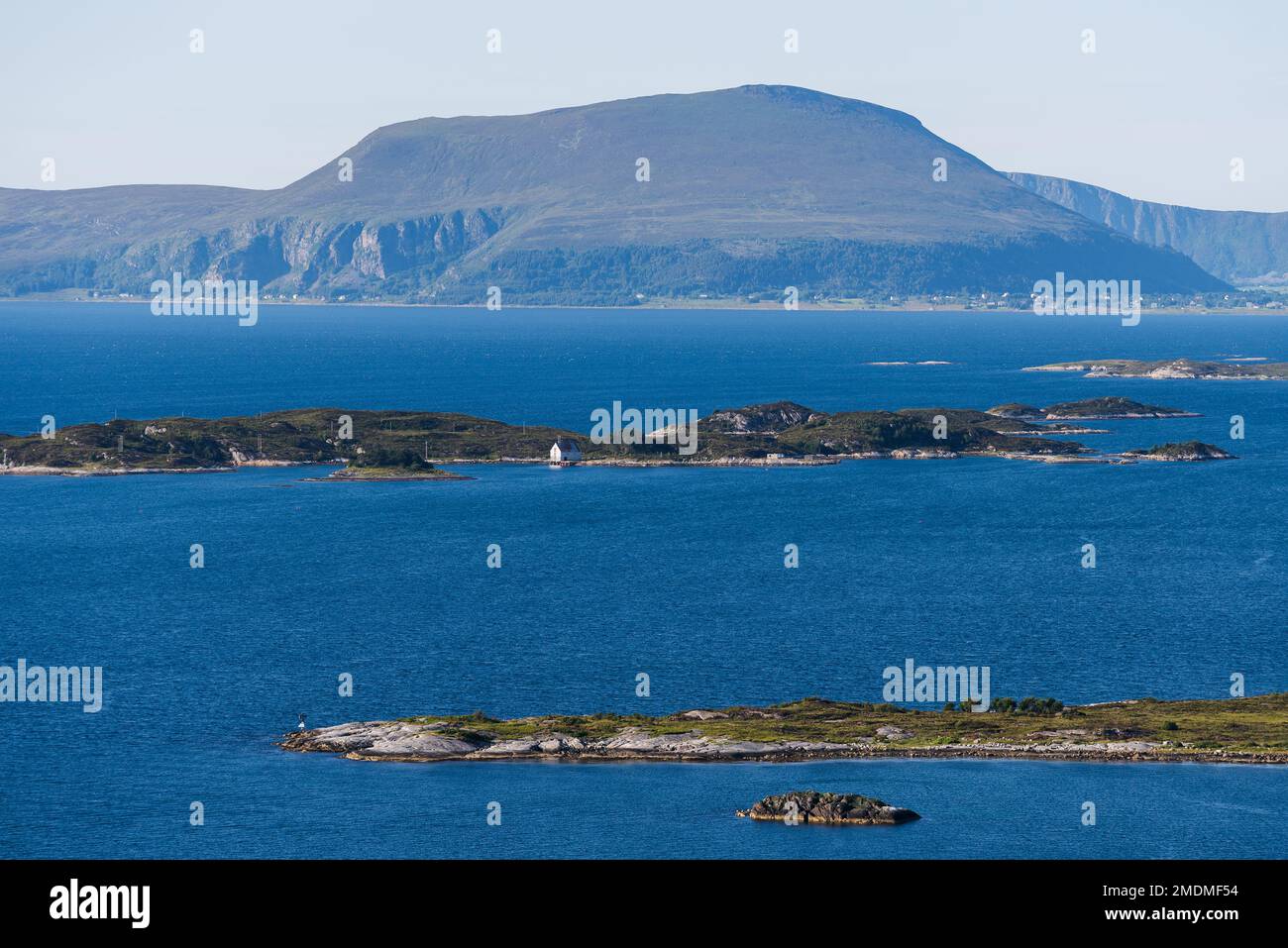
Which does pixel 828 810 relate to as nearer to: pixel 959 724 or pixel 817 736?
pixel 817 736

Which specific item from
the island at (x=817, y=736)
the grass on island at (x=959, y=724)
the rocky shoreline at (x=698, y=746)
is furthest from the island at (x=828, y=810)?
the grass on island at (x=959, y=724)

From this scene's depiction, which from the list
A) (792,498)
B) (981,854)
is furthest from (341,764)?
(792,498)

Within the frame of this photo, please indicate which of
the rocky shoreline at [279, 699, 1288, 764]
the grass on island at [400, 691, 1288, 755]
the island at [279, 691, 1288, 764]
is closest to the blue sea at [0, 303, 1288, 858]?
the rocky shoreline at [279, 699, 1288, 764]

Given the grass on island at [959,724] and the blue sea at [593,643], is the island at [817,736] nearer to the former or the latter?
the grass on island at [959,724]

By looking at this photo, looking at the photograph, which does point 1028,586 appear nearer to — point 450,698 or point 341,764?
point 450,698

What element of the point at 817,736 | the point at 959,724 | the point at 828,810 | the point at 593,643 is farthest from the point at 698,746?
the point at 593,643

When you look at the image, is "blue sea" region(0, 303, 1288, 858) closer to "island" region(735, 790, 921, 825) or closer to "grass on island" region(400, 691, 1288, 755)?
"island" region(735, 790, 921, 825)

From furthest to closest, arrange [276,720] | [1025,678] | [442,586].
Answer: [442,586] → [1025,678] → [276,720]
